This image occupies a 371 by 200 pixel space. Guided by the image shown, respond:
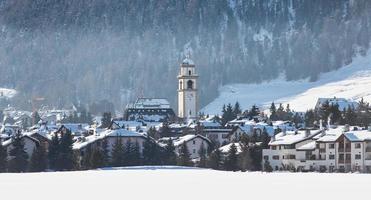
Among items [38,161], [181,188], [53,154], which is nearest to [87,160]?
[38,161]

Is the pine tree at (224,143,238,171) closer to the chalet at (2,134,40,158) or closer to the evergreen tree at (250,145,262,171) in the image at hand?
the evergreen tree at (250,145,262,171)

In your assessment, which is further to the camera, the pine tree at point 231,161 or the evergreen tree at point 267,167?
the pine tree at point 231,161

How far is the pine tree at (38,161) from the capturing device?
414ft

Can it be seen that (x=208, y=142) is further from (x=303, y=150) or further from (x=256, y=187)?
(x=256, y=187)

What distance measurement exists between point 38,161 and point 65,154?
15.5 ft

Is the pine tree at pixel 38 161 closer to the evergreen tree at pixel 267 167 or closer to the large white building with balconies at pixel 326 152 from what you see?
the evergreen tree at pixel 267 167

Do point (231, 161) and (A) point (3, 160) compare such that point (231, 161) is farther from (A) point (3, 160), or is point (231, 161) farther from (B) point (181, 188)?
(B) point (181, 188)

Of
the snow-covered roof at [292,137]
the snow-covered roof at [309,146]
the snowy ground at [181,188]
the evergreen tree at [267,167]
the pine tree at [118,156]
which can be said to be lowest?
the evergreen tree at [267,167]

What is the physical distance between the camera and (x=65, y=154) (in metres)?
131

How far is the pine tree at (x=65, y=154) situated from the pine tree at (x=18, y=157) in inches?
141

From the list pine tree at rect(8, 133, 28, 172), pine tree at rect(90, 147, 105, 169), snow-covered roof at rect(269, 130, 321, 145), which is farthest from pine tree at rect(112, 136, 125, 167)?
snow-covered roof at rect(269, 130, 321, 145)

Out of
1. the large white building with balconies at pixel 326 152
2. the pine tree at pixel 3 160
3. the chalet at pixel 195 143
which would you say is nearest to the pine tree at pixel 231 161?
the large white building with balconies at pixel 326 152

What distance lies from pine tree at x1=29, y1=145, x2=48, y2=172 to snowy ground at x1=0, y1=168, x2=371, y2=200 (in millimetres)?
30998

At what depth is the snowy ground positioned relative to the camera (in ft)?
233
